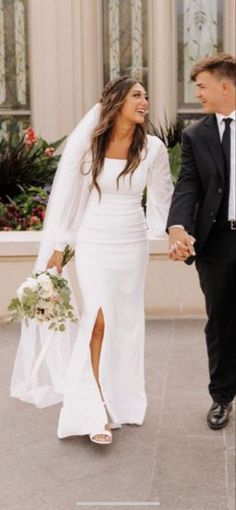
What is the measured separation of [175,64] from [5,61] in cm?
218

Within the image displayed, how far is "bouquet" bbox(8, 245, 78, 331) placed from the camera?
18.1 ft

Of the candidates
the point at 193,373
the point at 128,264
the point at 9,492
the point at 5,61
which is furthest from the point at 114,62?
the point at 9,492

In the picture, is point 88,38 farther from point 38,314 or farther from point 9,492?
point 9,492

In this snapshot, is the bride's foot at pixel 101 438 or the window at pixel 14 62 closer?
the bride's foot at pixel 101 438

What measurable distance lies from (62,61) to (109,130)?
739 centimetres

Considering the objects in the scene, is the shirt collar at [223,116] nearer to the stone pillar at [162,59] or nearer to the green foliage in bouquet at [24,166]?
the green foliage in bouquet at [24,166]

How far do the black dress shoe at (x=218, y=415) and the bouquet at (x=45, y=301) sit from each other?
0.99 m

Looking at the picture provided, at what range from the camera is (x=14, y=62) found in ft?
43.3

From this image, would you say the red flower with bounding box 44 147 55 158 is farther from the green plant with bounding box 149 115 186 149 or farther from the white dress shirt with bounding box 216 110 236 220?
the white dress shirt with bounding box 216 110 236 220

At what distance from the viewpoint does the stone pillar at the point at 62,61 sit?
41.9 feet

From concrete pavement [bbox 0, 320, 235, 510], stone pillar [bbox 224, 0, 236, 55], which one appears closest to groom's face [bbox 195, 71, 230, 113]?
concrete pavement [bbox 0, 320, 235, 510]

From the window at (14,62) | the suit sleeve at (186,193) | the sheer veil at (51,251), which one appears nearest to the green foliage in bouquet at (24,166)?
the window at (14,62)

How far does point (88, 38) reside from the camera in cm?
1295

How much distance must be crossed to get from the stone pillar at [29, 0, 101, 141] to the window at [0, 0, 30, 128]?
215 mm
